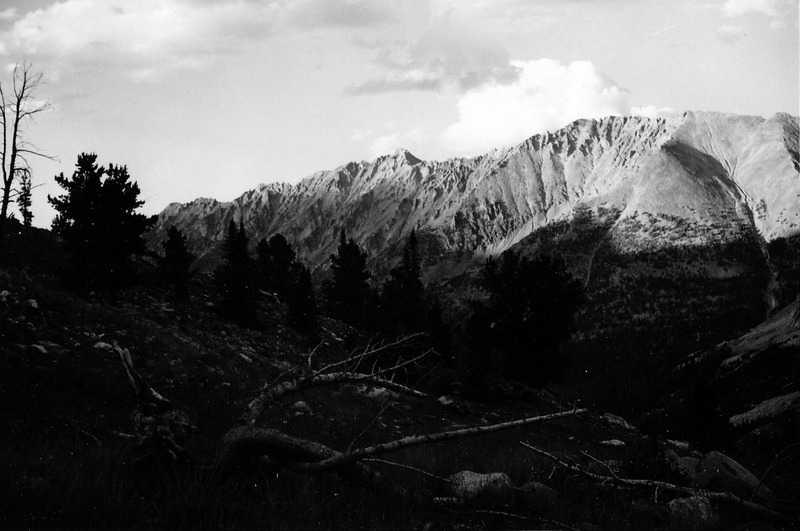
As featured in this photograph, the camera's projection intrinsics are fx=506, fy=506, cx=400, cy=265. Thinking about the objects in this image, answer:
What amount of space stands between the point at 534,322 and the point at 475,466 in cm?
3158

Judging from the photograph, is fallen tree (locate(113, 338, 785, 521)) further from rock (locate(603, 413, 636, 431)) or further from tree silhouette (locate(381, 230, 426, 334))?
tree silhouette (locate(381, 230, 426, 334))

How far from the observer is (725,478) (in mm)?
7895

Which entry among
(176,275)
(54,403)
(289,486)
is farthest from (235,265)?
(289,486)

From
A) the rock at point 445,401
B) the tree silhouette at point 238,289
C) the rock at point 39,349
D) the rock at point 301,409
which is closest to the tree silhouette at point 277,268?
the tree silhouette at point 238,289

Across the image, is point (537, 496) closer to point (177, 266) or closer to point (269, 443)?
point (269, 443)

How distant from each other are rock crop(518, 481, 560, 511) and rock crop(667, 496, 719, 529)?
1.19m

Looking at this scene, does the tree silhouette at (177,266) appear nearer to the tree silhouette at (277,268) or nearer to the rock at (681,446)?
the tree silhouette at (277,268)

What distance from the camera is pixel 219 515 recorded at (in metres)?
3.56

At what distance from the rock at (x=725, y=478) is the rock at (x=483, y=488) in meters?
4.35

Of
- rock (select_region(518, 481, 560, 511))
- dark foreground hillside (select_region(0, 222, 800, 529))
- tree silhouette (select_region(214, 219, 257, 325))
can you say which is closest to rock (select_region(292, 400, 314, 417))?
dark foreground hillside (select_region(0, 222, 800, 529))

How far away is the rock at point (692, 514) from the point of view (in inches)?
206

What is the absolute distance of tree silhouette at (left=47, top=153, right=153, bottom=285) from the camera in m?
26.6

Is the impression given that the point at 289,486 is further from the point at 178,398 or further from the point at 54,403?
the point at 178,398

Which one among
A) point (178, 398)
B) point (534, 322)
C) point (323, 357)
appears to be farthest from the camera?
point (534, 322)
